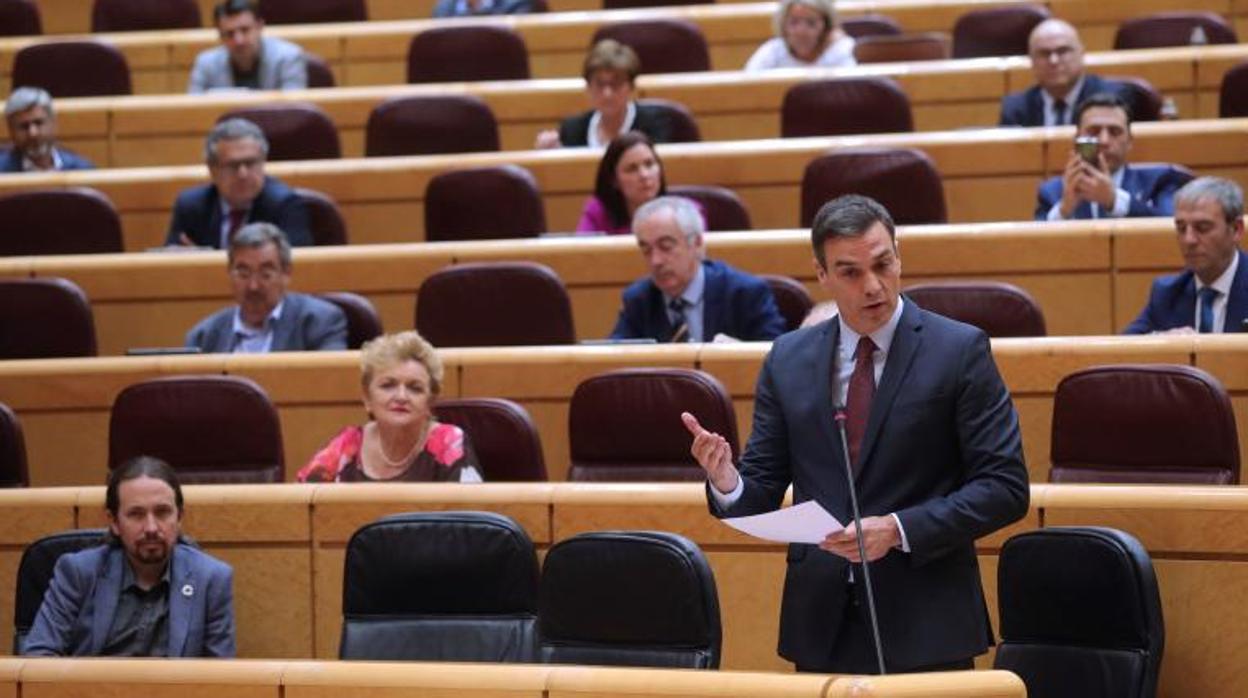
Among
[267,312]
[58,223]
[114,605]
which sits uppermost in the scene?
[58,223]

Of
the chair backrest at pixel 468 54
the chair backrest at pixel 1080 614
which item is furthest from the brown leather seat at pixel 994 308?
the chair backrest at pixel 468 54

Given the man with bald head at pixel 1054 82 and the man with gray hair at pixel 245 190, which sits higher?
the man with bald head at pixel 1054 82

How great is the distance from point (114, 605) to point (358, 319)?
883 millimetres

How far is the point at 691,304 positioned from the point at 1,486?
996mm

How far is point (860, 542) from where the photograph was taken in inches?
65.2

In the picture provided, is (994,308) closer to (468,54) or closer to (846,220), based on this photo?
(846,220)

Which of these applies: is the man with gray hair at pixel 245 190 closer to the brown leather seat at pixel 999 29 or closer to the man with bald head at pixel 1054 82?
Answer: the man with bald head at pixel 1054 82

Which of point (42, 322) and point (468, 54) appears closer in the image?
point (42, 322)

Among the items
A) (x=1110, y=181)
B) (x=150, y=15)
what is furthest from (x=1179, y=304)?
(x=150, y=15)

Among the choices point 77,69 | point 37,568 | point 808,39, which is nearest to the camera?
point 37,568

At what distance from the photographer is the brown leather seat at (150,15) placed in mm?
4984

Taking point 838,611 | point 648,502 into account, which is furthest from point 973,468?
point 648,502

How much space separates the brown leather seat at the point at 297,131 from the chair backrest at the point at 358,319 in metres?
0.88

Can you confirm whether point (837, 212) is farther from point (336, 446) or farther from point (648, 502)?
point (336, 446)
